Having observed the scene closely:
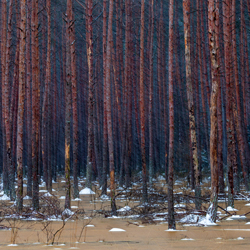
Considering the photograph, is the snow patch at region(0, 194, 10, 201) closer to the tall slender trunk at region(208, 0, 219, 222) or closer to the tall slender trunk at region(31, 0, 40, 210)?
the tall slender trunk at region(31, 0, 40, 210)

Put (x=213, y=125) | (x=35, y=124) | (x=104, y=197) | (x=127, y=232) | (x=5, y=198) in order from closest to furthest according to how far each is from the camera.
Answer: (x=127, y=232), (x=213, y=125), (x=35, y=124), (x=104, y=197), (x=5, y=198)

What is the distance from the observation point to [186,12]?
28.8 feet

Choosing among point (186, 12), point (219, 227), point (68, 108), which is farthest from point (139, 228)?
point (186, 12)

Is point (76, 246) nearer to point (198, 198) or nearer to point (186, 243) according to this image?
point (186, 243)

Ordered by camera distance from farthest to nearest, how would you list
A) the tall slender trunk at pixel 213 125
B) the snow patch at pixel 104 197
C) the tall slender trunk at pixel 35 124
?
the snow patch at pixel 104 197
the tall slender trunk at pixel 35 124
the tall slender trunk at pixel 213 125

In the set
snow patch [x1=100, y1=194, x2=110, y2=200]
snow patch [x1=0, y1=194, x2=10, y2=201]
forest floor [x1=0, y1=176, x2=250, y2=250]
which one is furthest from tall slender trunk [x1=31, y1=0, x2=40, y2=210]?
snow patch [x1=0, y1=194, x2=10, y2=201]

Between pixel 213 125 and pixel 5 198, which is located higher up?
pixel 213 125

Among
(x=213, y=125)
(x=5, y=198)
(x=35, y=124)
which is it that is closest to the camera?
(x=213, y=125)

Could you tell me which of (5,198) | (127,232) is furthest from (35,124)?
(5,198)

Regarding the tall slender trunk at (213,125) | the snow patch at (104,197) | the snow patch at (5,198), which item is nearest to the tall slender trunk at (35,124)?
the snow patch at (104,197)

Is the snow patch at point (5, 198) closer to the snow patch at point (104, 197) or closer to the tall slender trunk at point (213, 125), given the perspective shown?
the snow patch at point (104, 197)

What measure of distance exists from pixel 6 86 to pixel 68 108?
449cm

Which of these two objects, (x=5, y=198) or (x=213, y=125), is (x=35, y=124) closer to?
(x=5, y=198)

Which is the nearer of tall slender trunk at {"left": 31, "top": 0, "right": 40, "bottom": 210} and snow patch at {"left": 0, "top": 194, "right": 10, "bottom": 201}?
tall slender trunk at {"left": 31, "top": 0, "right": 40, "bottom": 210}
